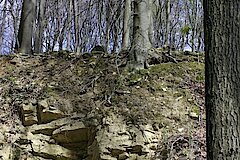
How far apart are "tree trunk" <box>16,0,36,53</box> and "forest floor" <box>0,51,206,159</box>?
0.80 meters

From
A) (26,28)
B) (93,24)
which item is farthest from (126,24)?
(93,24)

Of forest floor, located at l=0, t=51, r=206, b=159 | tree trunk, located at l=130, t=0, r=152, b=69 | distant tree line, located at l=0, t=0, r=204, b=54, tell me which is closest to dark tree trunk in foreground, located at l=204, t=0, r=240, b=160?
forest floor, located at l=0, t=51, r=206, b=159

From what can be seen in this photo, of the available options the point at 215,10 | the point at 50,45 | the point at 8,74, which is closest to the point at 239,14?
the point at 215,10

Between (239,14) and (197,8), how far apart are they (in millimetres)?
14402

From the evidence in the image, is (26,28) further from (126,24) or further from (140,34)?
(140,34)

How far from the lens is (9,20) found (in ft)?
71.6

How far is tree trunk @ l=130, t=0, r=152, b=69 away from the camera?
20.4 feet

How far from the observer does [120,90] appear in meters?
5.89

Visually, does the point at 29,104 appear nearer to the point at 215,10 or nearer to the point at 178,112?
the point at 178,112

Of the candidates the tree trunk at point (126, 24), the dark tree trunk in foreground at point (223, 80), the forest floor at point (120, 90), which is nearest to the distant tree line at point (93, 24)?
the tree trunk at point (126, 24)

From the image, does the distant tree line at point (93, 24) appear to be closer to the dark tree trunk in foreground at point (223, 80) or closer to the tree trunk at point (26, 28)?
the tree trunk at point (26, 28)

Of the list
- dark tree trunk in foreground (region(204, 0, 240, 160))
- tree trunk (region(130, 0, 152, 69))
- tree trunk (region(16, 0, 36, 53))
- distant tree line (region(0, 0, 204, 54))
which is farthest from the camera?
distant tree line (region(0, 0, 204, 54))

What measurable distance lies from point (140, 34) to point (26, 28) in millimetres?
3287

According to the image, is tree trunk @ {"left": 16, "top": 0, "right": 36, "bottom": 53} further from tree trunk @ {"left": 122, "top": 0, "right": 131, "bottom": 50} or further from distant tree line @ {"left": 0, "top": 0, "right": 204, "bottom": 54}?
distant tree line @ {"left": 0, "top": 0, "right": 204, "bottom": 54}
